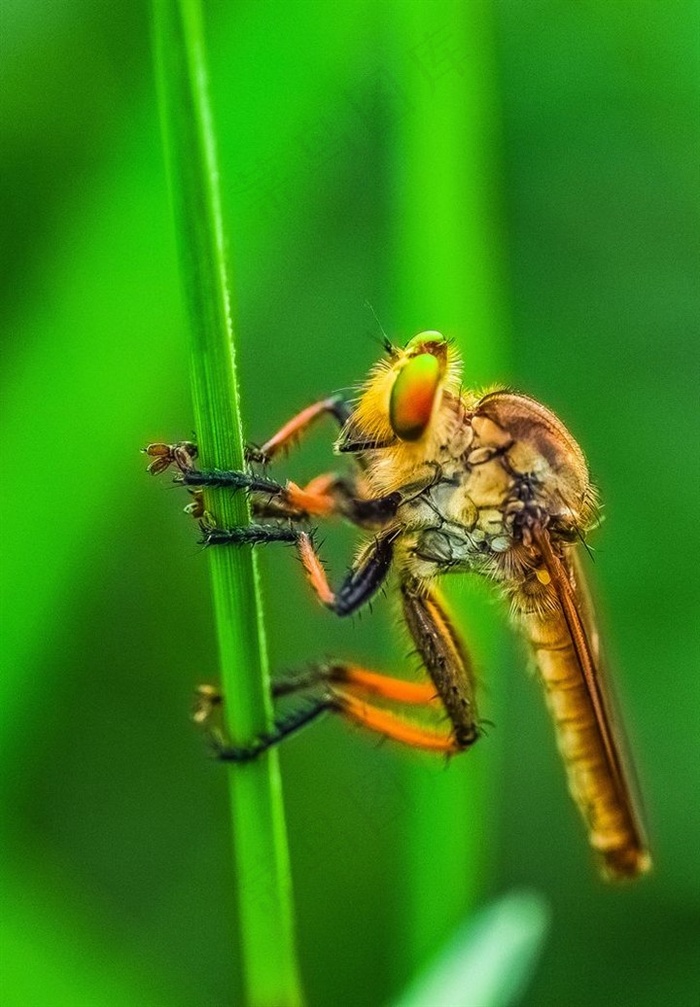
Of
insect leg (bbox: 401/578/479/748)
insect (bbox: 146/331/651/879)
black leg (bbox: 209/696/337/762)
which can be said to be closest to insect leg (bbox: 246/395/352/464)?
insect (bbox: 146/331/651/879)

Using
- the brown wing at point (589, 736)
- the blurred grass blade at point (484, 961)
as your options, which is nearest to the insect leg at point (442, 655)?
the brown wing at point (589, 736)

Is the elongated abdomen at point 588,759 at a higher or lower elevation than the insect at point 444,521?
lower

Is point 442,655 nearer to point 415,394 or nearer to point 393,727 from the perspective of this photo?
point 393,727

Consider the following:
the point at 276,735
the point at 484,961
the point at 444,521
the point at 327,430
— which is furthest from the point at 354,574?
the point at 327,430

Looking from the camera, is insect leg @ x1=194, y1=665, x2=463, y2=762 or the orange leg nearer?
insect leg @ x1=194, y1=665, x2=463, y2=762

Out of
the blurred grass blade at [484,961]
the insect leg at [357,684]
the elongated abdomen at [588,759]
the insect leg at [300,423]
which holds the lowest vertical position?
the blurred grass blade at [484,961]

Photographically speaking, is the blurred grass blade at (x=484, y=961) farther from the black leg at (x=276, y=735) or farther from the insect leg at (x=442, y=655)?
the black leg at (x=276, y=735)

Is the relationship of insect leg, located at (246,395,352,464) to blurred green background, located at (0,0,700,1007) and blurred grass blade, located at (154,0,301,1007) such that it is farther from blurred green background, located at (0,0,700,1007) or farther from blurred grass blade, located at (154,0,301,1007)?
blurred grass blade, located at (154,0,301,1007)

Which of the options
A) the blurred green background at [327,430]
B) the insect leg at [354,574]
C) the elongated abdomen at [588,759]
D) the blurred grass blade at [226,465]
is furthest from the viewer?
the elongated abdomen at [588,759]
